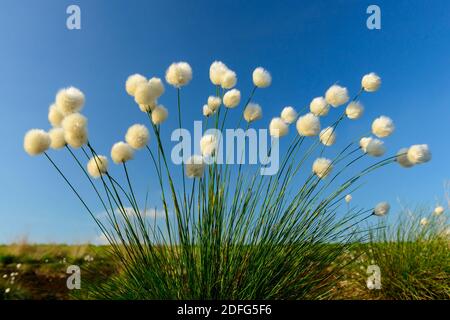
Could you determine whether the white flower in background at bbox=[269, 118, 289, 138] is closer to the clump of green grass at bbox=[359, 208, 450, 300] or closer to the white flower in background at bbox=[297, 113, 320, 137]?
the white flower in background at bbox=[297, 113, 320, 137]

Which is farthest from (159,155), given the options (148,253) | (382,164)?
(382,164)

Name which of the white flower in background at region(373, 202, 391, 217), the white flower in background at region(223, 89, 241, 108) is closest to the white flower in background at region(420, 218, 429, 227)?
the white flower in background at region(373, 202, 391, 217)

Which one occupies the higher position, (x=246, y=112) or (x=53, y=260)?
(x=246, y=112)

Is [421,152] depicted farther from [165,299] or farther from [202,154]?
[165,299]

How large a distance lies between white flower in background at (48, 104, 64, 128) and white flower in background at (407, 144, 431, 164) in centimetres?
236

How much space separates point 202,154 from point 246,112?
49 cm

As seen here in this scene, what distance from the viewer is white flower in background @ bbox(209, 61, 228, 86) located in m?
2.90

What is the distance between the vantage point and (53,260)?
283 inches

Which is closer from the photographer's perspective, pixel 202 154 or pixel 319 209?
pixel 202 154

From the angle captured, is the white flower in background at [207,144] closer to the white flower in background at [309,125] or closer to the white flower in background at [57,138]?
the white flower in background at [309,125]

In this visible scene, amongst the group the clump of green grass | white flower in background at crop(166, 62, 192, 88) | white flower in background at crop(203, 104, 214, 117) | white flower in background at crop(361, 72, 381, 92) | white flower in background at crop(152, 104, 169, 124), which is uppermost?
white flower in background at crop(361, 72, 381, 92)

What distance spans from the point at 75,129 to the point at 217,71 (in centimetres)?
106

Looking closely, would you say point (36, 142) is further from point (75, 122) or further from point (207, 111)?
point (207, 111)
